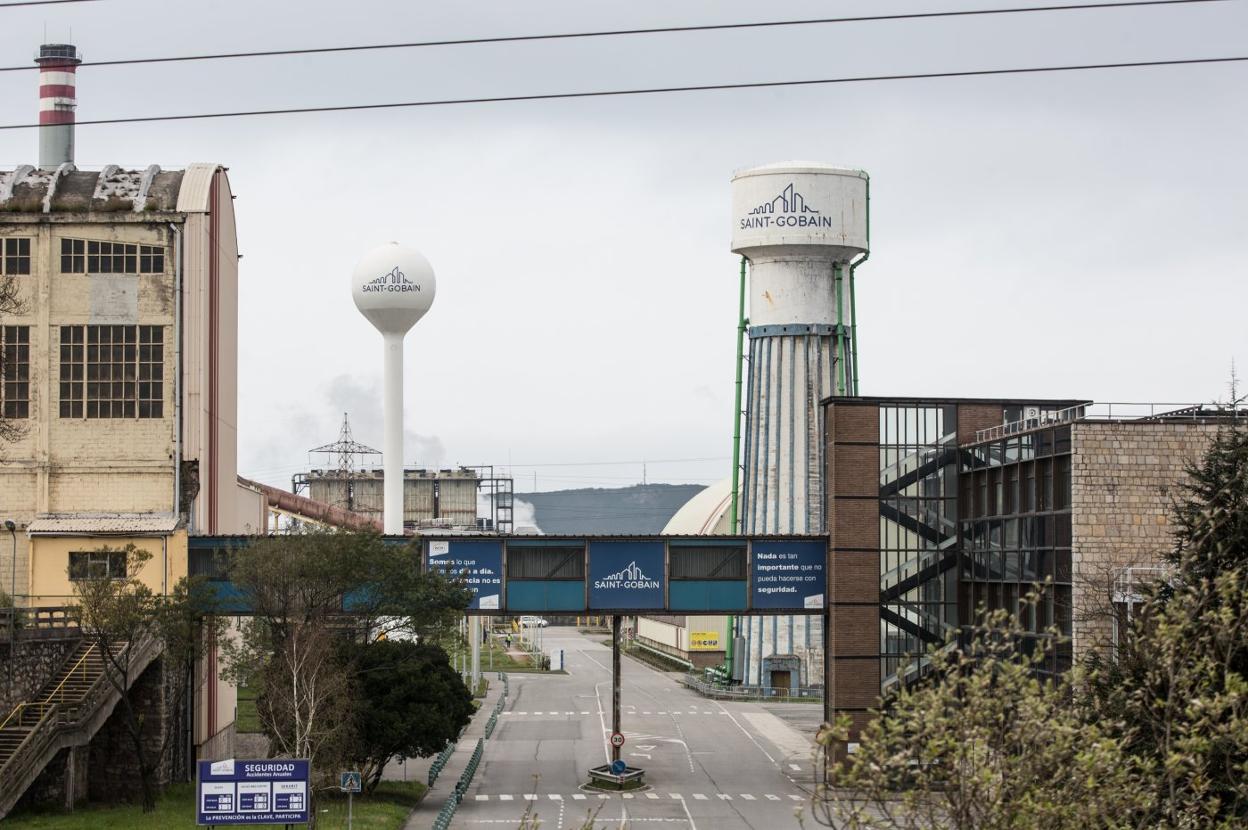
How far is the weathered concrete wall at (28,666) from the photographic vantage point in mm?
46312

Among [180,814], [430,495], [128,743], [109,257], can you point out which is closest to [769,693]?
[128,743]

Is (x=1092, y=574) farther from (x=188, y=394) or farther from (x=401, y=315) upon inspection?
(x=401, y=315)

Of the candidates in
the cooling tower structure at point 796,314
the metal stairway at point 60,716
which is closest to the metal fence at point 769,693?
the cooling tower structure at point 796,314

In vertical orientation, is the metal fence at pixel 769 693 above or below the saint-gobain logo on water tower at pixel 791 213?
below

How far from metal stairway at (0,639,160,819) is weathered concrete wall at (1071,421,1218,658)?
1088 inches

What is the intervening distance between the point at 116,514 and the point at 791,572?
2281cm

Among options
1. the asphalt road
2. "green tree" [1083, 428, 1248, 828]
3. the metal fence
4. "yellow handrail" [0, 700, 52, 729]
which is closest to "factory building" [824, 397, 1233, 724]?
the asphalt road

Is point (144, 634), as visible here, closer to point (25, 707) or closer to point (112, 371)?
point (25, 707)

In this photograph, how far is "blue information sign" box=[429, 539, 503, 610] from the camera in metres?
58.3

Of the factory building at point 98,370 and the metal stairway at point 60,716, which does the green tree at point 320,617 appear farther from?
the factory building at point 98,370

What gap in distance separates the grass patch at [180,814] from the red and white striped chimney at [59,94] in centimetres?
3158

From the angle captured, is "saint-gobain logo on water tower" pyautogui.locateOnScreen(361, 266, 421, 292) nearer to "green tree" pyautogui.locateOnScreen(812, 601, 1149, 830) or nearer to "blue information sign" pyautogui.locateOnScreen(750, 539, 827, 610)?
"blue information sign" pyautogui.locateOnScreen(750, 539, 827, 610)

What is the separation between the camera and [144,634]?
162 feet

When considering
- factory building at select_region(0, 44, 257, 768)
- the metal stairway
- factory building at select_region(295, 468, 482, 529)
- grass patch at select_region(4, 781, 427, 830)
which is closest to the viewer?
the metal stairway
